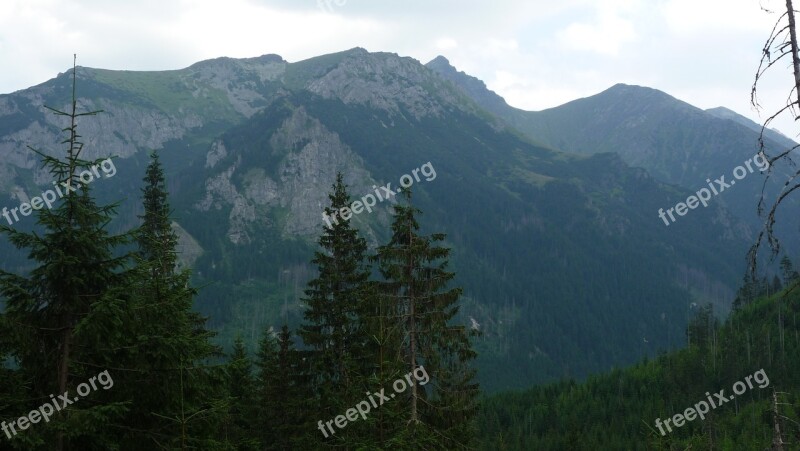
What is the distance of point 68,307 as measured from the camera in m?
12.4

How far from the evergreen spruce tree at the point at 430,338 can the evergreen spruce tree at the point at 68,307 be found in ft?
29.5

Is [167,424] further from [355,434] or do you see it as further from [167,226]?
[167,226]

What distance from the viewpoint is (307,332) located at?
80.2ft

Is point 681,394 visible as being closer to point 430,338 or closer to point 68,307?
point 430,338

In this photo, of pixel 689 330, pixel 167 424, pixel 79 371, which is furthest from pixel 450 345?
pixel 689 330

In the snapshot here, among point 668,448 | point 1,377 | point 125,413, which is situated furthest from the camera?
point 668,448

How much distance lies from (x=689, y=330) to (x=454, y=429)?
6889 inches

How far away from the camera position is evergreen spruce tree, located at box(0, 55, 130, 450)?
11.8 metres

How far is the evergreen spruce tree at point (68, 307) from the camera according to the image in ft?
38.8

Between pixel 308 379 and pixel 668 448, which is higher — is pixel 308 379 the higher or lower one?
the higher one

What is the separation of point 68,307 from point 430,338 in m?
10.7

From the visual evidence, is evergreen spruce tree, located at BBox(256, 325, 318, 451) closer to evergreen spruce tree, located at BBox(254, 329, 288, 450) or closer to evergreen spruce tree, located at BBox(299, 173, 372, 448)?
evergreen spruce tree, located at BBox(254, 329, 288, 450)

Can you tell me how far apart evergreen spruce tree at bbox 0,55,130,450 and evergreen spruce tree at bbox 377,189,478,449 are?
29.5 feet

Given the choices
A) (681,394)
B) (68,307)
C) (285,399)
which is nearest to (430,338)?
(68,307)
